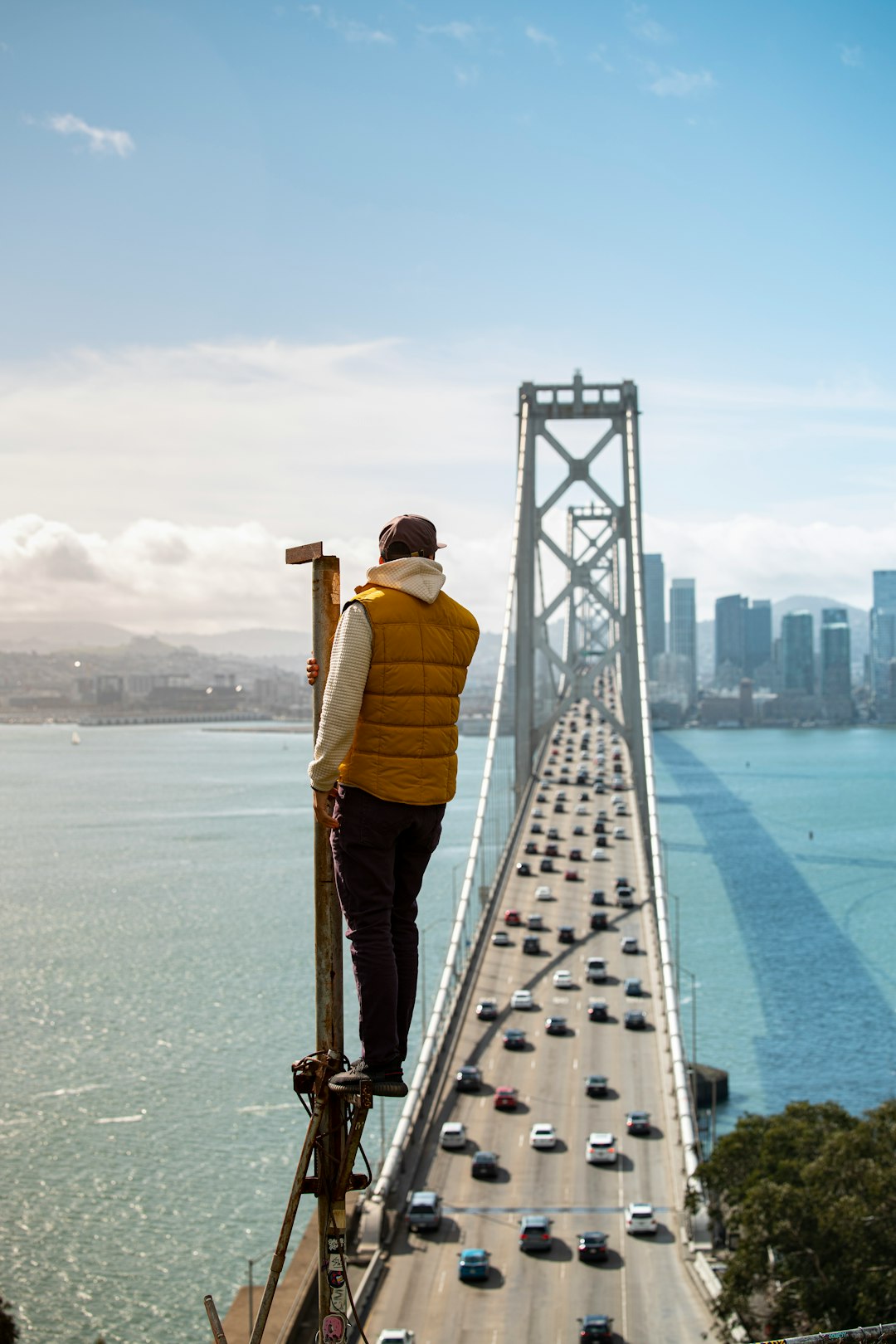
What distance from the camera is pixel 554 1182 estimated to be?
17.0m

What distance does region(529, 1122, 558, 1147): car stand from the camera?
1791 cm

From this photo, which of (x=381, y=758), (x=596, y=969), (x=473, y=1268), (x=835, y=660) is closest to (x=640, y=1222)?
(x=473, y=1268)

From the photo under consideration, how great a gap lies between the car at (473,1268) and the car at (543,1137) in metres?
3.30

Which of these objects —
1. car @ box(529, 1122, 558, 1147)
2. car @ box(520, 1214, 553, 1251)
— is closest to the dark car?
car @ box(529, 1122, 558, 1147)

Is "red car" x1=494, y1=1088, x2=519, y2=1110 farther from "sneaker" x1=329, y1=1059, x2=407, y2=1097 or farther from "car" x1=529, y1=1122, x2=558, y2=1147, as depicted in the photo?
"sneaker" x1=329, y1=1059, x2=407, y2=1097

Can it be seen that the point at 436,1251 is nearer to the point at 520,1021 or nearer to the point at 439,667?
the point at 520,1021

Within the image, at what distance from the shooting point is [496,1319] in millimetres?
13578

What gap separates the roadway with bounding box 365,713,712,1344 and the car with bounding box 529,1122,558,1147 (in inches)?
3.2

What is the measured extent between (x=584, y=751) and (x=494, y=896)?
2123cm

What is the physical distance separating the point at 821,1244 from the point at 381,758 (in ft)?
46.1

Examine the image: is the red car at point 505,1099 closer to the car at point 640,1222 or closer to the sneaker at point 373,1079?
the car at point 640,1222

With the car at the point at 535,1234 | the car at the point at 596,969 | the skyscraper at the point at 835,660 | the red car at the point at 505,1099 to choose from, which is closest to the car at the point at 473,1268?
the car at the point at 535,1234

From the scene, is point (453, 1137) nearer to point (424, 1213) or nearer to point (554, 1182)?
point (554, 1182)

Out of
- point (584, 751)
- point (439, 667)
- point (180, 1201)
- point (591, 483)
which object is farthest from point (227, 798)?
point (439, 667)
